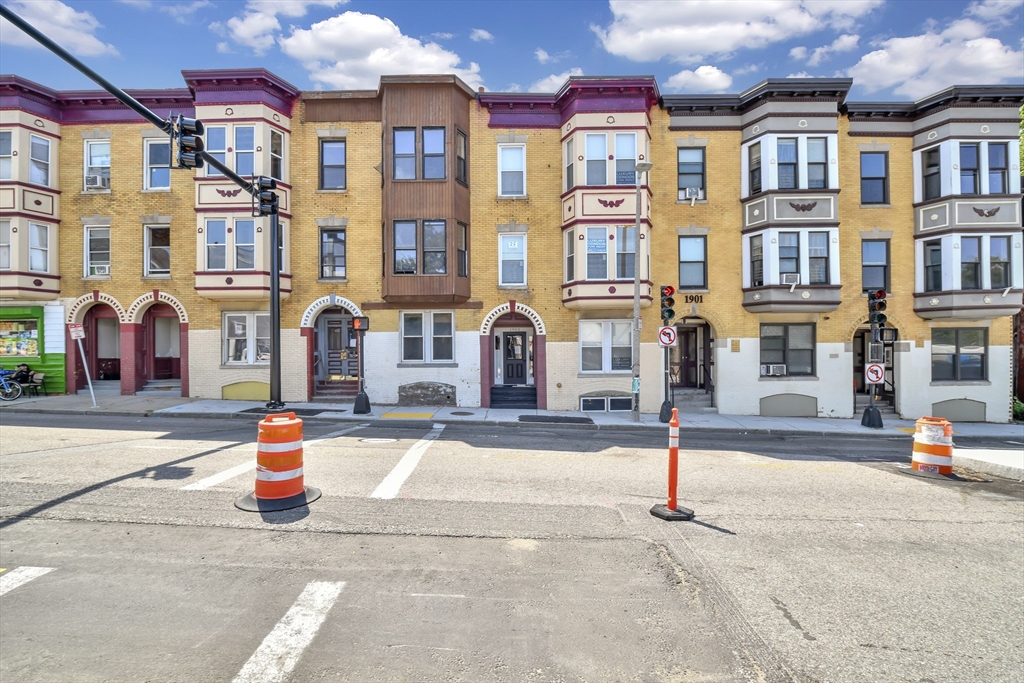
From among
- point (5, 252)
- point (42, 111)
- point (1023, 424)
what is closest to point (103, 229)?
point (5, 252)

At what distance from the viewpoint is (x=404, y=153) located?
17094 mm

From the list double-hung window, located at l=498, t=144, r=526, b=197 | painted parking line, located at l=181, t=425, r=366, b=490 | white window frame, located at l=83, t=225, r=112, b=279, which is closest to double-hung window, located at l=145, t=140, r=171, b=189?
white window frame, located at l=83, t=225, r=112, b=279

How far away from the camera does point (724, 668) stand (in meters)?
3.38

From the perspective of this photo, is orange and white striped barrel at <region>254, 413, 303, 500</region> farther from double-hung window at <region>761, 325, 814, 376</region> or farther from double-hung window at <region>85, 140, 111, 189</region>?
double-hung window at <region>85, 140, 111, 189</region>

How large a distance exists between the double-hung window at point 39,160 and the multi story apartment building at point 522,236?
0.07 meters

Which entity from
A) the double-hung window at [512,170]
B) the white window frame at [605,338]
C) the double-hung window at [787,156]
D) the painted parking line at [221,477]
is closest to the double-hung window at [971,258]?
the double-hung window at [787,156]

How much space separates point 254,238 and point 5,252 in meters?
8.75

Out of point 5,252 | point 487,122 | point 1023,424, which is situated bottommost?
point 1023,424

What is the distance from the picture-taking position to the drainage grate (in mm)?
14745

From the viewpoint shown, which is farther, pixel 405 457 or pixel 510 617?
pixel 405 457

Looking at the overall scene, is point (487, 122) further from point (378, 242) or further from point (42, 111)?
point (42, 111)

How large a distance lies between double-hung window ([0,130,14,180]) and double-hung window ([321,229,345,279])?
35.5 ft

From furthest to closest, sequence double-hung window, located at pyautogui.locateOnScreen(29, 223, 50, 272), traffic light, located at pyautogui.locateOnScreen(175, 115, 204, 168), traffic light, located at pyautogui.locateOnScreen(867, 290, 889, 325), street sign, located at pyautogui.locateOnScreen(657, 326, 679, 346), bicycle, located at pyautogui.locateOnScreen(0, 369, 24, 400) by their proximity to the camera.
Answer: double-hung window, located at pyautogui.locateOnScreen(29, 223, 50, 272) < bicycle, located at pyautogui.locateOnScreen(0, 369, 24, 400) < street sign, located at pyautogui.locateOnScreen(657, 326, 679, 346) < traffic light, located at pyautogui.locateOnScreen(867, 290, 889, 325) < traffic light, located at pyautogui.locateOnScreen(175, 115, 204, 168)

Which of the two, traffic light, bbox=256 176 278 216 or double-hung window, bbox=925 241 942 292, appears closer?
traffic light, bbox=256 176 278 216
